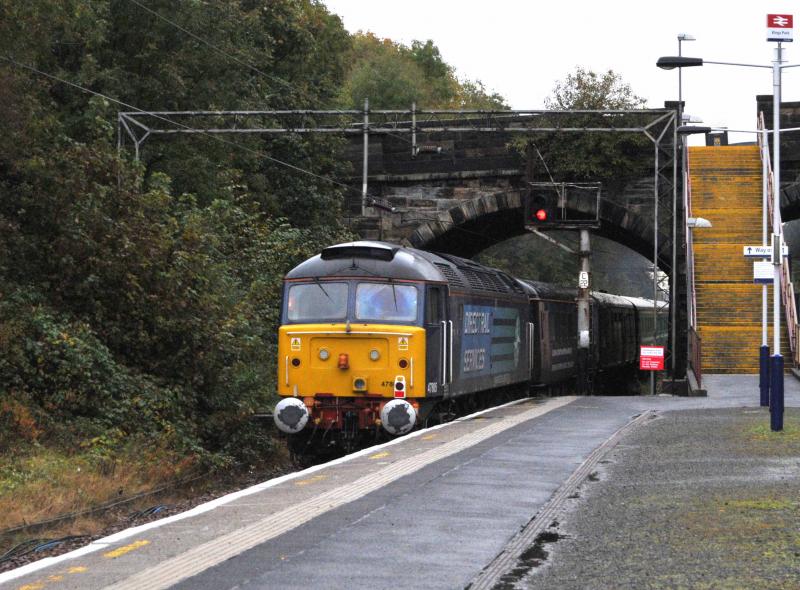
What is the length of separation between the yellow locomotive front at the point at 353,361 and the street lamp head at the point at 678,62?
7613 mm

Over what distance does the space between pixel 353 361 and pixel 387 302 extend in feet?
3.65

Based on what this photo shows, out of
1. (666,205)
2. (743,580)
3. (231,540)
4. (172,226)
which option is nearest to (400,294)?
(172,226)

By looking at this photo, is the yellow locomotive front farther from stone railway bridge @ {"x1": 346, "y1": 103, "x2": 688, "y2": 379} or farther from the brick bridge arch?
the brick bridge arch

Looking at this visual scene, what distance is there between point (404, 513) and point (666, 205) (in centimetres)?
3149

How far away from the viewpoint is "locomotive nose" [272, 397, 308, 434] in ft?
61.0

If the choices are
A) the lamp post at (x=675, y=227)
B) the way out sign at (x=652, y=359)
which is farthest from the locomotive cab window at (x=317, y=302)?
the lamp post at (x=675, y=227)

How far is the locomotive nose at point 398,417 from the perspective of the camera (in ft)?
60.4

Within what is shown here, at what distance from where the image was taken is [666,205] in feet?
132

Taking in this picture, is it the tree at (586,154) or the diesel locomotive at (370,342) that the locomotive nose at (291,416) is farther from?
the tree at (586,154)

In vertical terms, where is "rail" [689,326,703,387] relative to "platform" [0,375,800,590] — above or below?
above

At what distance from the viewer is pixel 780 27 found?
939 inches

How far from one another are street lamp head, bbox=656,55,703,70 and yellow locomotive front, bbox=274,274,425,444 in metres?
7.61

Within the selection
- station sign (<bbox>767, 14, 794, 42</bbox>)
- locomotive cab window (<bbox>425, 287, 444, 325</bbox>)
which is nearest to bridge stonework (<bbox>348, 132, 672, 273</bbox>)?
station sign (<bbox>767, 14, 794, 42</bbox>)

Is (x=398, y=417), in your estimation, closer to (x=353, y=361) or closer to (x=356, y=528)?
(x=353, y=361)
